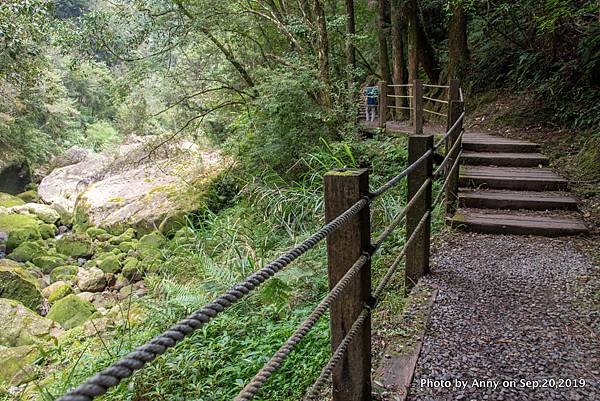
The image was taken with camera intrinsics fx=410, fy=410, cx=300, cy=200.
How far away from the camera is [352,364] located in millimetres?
1896

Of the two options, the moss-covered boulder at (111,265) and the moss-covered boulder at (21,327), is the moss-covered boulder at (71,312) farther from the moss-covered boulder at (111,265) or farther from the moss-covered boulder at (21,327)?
the moss-covered boulder at (111,265)

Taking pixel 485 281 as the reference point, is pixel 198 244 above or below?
below

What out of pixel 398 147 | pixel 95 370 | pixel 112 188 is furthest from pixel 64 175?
pixel 95 370

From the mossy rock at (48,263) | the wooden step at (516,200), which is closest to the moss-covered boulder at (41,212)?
the mossy rock at (48,263)

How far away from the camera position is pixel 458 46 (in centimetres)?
1009

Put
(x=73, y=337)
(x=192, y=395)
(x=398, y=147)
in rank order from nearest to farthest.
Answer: (x=192, y=395) < (x=73, y=337) < (x=398, y=147)

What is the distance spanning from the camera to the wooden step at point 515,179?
5113 millimetres

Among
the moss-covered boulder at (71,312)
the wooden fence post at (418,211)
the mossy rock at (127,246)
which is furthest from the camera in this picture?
the mossy rock at (127,246)

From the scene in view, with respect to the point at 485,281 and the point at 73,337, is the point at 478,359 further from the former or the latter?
the point at 73,337

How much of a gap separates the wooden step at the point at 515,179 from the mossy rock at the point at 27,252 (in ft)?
37.1

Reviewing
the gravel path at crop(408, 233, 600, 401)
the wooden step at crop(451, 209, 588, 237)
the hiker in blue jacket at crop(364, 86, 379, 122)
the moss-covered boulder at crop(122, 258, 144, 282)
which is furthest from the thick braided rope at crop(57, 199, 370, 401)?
the hiker in blue jacket at crop(364, 86, 379, 122)

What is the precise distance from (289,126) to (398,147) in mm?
2206

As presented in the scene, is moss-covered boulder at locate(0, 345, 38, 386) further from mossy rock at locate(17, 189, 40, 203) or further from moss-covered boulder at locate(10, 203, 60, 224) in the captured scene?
mossy rock at locate(17, 189, 40, 203)

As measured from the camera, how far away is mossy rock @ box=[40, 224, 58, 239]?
1359cm
